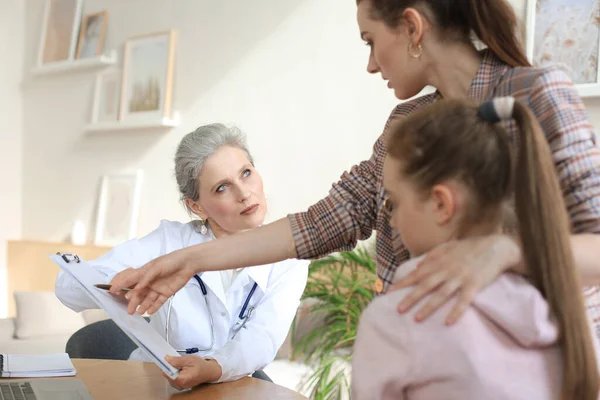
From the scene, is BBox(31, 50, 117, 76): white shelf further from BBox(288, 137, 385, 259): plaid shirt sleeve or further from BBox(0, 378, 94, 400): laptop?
BBox(288, 137, 385, 259): plaid shirt sleeve

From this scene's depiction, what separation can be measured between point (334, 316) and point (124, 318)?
212 centimetres

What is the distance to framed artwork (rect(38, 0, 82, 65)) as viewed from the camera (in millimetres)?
5117

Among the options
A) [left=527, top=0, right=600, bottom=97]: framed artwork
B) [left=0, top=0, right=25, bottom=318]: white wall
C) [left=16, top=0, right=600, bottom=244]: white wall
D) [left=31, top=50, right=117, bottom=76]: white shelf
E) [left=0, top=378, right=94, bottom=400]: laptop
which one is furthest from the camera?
[left=0, top=0, right=25, bottom=318]: white wall

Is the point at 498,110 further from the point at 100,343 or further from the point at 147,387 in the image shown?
the point at 100,343

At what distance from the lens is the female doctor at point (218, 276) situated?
6.95 ft

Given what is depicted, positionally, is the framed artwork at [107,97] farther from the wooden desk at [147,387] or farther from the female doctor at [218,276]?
the wooden desk at [147,387]

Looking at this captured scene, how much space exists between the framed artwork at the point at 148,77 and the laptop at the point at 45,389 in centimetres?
301

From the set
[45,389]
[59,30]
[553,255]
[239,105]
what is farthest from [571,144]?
[59,30]

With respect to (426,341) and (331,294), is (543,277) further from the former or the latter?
(331,294)

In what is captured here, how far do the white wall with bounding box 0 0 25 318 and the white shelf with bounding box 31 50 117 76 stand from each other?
9.1 inches

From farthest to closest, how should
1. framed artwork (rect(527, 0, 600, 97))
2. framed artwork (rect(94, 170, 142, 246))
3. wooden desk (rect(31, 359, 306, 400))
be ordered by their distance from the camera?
framed artwork (rect(94, 170, 142, 246))
framed artwork (rect(527, 0, 600, 97))
wooden desk (rect(31, 359, 306, 400))

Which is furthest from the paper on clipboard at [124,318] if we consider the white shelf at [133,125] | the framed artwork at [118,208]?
the framed artwork at [118,208]

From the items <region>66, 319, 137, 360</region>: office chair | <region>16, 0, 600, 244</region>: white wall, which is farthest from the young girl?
<region>16, 0, 600, 244</region>: white wall

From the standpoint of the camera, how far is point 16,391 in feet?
5.08
